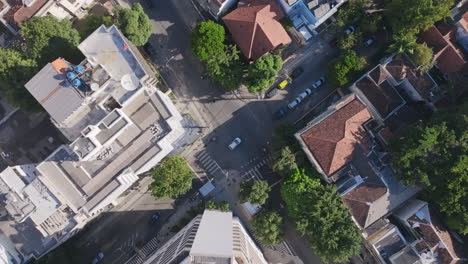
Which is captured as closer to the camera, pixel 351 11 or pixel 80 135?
pixel 80 135

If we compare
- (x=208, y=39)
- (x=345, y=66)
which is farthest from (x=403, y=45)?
(x=208, y=39)

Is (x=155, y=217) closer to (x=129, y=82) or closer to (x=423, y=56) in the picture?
(x=129, y=82)

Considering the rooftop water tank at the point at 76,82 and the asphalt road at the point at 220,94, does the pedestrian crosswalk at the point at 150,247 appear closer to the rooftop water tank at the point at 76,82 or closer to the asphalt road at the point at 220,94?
the asphalt road at the point at 220,94

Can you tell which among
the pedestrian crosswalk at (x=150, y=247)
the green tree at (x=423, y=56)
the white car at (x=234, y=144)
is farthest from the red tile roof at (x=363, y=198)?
the pedestrian crosswalk at (x=150, y=247)

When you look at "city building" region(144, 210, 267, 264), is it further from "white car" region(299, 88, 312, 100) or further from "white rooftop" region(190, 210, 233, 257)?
"white car" region(299, 88, 312, 100)

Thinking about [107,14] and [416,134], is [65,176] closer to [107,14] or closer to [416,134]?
[107,14]

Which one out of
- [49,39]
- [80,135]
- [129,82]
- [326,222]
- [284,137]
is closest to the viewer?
[80,135]
